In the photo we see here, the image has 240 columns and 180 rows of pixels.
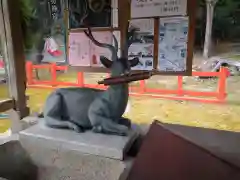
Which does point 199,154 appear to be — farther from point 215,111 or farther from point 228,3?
point 215,111

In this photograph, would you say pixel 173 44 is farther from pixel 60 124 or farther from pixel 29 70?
pixel 29 70

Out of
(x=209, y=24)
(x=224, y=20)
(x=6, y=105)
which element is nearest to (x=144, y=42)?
(x=6, y=105)

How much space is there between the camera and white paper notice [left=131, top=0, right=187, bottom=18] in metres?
1.20

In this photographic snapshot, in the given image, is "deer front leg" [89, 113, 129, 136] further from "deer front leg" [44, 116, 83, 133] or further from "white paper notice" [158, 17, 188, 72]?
"white paper notice" [158, 17, 188, 72]

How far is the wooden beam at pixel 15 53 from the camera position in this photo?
1422 mm

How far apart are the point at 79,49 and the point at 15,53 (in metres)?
0.41

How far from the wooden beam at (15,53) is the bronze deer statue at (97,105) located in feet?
1.52

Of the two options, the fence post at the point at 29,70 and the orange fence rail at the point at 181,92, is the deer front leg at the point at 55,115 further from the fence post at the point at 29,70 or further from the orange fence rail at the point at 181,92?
the orange fence rail at the point at 181,92

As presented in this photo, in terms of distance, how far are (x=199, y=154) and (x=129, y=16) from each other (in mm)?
996

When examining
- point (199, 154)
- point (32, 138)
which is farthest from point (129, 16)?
point (199, 154)

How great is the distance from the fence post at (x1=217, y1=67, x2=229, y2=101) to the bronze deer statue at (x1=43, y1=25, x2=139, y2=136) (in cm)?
198

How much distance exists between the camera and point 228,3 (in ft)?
7.08

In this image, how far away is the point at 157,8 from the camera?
1243 mm

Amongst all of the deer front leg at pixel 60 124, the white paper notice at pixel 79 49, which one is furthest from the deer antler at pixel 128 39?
the deer front leg at pixel 60 124
